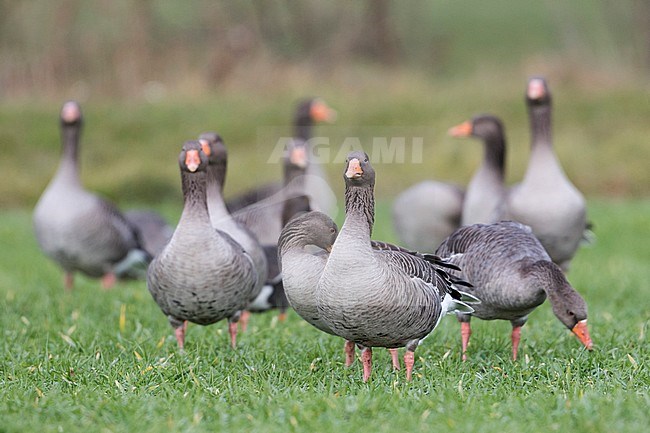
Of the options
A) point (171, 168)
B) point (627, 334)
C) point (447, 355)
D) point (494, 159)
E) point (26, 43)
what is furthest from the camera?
point (26, 43)

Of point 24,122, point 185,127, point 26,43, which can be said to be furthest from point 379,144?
point 26,43

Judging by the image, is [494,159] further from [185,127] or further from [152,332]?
[185,127]

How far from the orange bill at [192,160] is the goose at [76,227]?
160 inches

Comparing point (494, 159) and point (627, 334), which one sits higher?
point (494, 159)

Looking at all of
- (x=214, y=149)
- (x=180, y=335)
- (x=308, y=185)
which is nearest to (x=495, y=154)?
(x=308, y=185)

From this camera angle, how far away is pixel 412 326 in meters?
5.38

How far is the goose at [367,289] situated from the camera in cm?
516

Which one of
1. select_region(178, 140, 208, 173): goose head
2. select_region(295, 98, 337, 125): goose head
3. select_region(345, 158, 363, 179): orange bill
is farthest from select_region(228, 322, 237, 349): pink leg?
select_region(295, 98, 337, 125): goose head

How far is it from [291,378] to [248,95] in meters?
18.4

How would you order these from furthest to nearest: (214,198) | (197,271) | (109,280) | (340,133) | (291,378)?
(340,133) < (109,280) < (214,198) < (197,271) < (291,378)

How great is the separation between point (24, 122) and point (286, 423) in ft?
61.2

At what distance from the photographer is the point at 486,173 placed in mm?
10078

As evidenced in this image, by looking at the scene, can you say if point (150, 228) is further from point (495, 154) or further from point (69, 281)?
point (495, 154)

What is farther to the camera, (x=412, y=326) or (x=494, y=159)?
(x=494, y=159)
